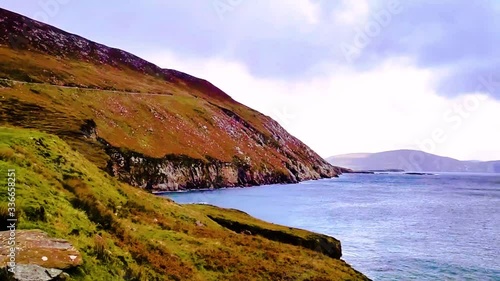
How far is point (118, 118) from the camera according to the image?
12569cm

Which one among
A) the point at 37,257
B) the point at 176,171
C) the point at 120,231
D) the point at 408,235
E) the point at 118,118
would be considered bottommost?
the point at 408,235

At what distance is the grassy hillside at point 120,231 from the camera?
571 inches

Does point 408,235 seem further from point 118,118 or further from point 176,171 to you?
point 118,118

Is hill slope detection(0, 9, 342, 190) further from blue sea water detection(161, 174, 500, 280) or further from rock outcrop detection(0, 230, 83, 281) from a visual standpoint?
rock outcrop detection(0, 230, 83, 281)

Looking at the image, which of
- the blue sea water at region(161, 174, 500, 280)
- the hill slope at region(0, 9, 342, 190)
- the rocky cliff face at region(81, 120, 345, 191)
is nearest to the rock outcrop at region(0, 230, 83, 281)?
the blue sea water at region(161, 174, 500, 280)

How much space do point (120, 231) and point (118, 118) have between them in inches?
4478

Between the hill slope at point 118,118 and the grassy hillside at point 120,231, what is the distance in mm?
59426

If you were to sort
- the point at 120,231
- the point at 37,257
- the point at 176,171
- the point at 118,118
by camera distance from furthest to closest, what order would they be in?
1. the point at 118,118
2. the point at 176,171
3. the point at 120,231
4. the point at 37,257

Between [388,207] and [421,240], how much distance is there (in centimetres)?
4160

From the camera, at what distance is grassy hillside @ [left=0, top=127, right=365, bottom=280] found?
571 inches

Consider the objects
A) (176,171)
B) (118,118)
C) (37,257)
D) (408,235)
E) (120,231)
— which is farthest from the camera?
(118,118)

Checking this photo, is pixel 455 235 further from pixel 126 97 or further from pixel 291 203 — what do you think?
pixel 126 97

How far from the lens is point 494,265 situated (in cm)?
4075

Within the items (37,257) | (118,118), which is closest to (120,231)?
(37,257)
